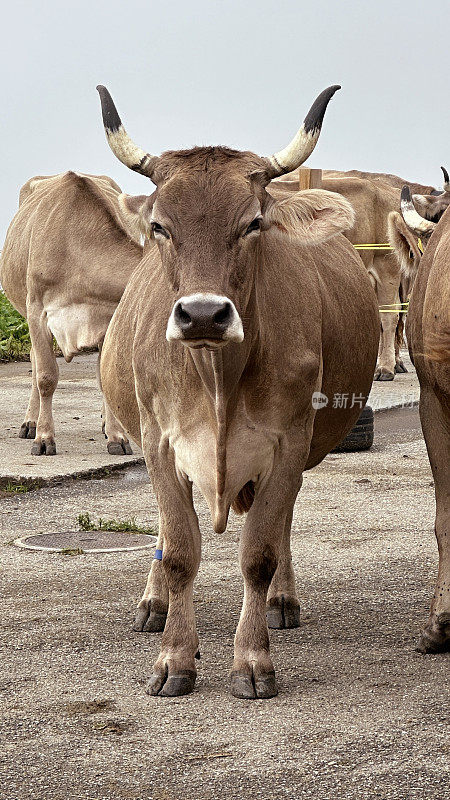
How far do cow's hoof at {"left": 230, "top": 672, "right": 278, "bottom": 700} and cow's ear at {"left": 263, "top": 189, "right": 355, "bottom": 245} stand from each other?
181cm

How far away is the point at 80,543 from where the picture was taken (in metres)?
7.67

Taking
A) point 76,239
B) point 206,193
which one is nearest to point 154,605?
point 206,193

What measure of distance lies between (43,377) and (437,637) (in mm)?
6415

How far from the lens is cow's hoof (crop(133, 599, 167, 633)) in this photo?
5.93 meters

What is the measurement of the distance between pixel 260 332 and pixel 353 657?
1435 mm

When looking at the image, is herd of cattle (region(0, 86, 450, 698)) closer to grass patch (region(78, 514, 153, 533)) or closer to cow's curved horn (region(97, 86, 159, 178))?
cow's curved horn (region(97, 86, 159, 178))

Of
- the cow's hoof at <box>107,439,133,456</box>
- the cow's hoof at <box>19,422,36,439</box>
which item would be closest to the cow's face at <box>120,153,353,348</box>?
the cow's hoof at <box>107,439,133,456</box>

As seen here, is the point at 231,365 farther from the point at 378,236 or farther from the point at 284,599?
the point at 378,236

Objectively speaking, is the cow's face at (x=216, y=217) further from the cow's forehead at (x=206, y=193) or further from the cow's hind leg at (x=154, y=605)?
the cow's hind leg at (x=154, y=605)

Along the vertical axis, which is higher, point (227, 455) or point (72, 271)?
point (227, 455)

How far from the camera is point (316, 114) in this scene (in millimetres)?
5184

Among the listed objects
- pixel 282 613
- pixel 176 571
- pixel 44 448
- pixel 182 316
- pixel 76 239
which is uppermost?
pixel 182 316

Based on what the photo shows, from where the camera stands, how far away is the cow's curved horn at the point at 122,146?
17.1 ft

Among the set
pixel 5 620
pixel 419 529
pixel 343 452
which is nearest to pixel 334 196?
pixel 5 620
